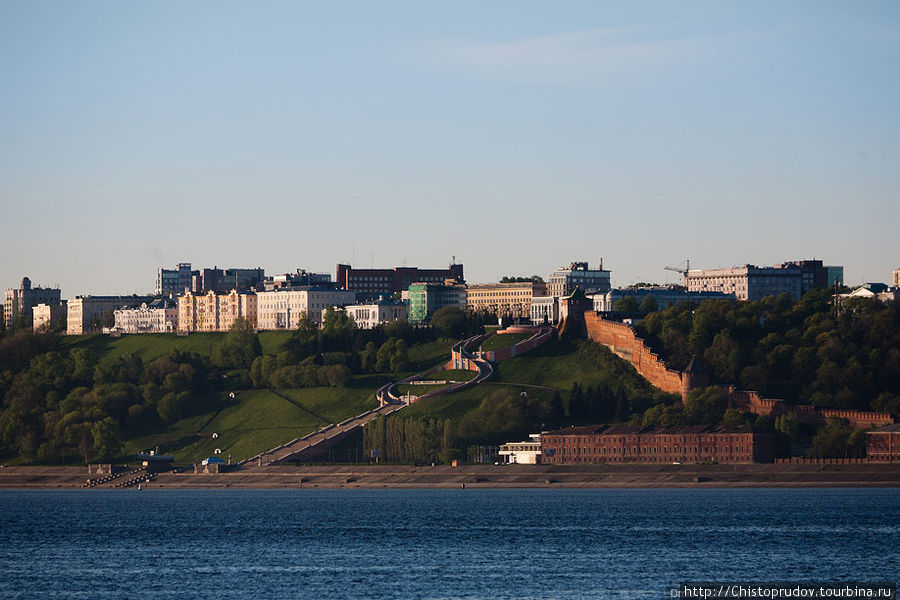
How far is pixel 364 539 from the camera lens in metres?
103

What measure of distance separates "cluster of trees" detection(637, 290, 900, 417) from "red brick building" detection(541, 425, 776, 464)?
1922 cm

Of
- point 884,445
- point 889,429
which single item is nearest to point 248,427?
point 884,445

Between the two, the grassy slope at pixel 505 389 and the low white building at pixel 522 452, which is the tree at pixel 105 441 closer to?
the grassy slope at pixel 505 389

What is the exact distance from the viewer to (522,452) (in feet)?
554

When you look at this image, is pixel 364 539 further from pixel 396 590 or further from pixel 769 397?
pixel 769 397

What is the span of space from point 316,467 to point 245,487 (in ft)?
23.5

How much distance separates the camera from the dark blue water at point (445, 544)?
78.3m

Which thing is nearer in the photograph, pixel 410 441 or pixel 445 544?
pixel 445 544

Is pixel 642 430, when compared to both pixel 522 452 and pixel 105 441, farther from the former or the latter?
pixel 105 441

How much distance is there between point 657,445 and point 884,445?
20362mm

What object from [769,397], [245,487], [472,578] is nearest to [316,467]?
[245,487]

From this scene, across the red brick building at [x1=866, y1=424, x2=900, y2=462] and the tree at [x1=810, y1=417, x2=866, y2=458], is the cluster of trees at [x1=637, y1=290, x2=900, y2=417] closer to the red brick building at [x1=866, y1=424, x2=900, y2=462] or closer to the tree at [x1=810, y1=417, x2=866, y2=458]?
the tree at [x1=810, y1=417, x2=866, y2=458]

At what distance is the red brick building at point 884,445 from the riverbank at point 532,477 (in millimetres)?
3596

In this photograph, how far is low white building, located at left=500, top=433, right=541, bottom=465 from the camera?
167500 mm
